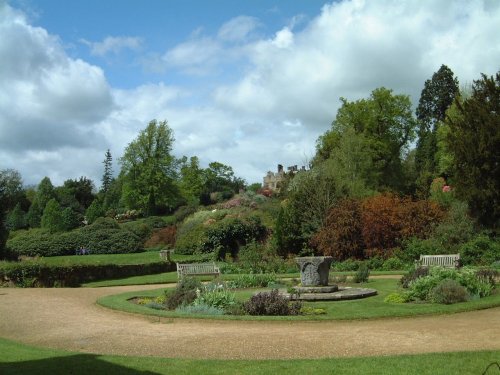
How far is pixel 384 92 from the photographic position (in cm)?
5400

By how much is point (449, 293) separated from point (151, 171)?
53289mm

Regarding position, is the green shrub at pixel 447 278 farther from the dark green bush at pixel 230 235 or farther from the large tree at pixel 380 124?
the large tree at pixel 380 124

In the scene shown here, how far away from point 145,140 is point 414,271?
52269mm

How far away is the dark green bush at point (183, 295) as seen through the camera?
14102 mm

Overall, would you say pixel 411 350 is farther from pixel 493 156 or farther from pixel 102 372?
pixel 493 156

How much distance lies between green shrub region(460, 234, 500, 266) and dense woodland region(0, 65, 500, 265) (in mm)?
44

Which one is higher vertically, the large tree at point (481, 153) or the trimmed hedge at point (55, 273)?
the large tree at point (481, 153)

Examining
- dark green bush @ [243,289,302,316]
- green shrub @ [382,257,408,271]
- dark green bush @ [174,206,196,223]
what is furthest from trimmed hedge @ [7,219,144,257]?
dark green bush @ [243,289,302,316]

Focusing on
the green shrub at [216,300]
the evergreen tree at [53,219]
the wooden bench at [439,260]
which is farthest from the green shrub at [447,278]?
the evergreen tree at [53,219]

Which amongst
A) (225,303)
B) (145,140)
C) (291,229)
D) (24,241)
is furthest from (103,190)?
(225,303)

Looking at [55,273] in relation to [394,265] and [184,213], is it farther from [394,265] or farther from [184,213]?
[184,213]

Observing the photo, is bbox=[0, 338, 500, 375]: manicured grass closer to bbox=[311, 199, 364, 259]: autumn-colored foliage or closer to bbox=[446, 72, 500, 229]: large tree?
bbox=[446, 72, 500, 229]: large tree

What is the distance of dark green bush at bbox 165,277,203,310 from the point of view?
14102 millimetres

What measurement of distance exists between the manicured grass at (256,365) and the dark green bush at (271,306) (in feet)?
14.7
